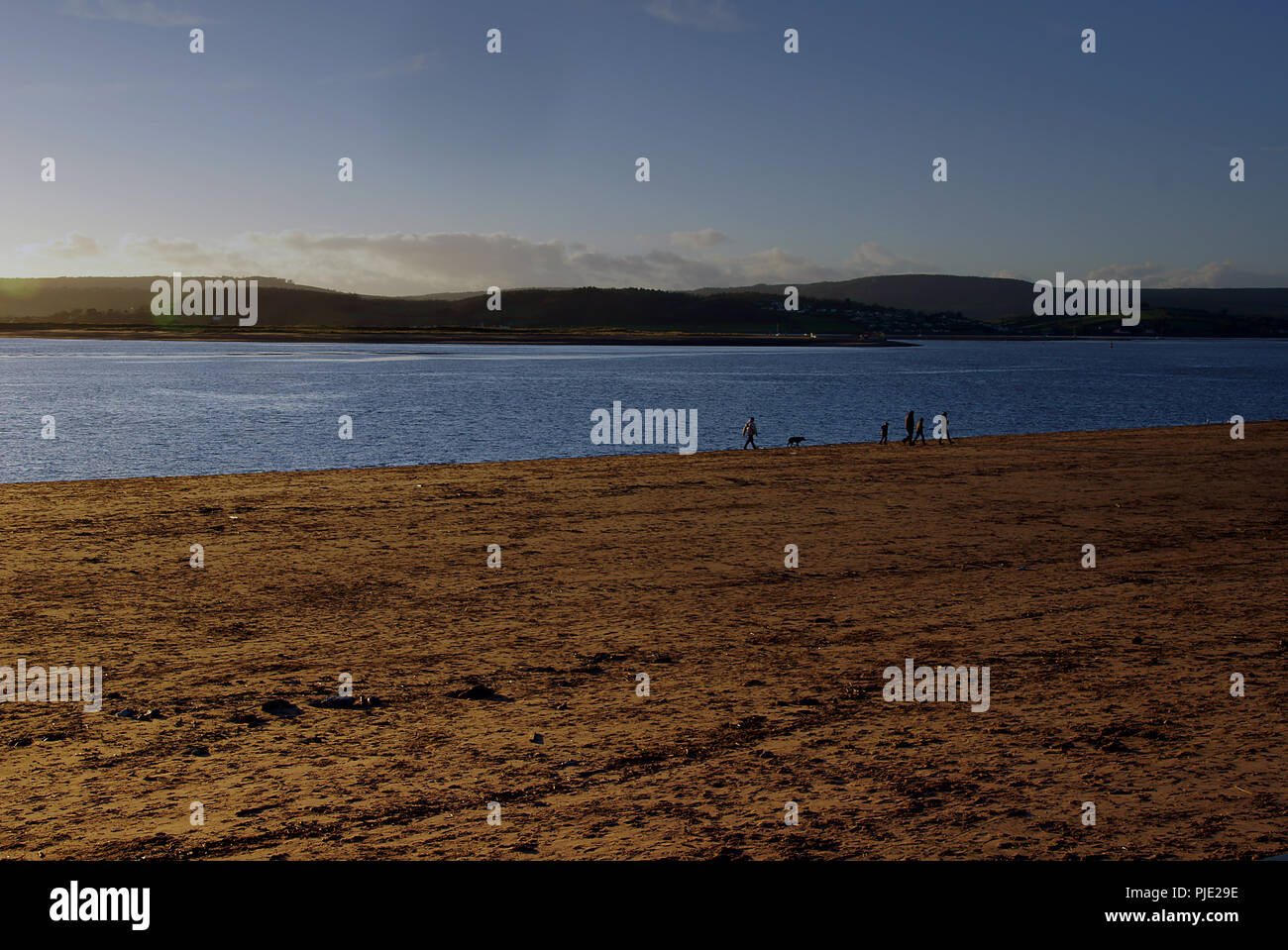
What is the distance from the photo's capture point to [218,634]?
1268cm

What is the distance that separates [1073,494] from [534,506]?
12.9m

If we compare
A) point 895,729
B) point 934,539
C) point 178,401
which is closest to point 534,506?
point 934,539

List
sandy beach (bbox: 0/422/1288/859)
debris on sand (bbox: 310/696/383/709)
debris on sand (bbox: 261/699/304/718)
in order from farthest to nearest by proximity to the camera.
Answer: debris on sand (bbox: 310/696/383/709) → debris on sand (bbox: 261/699/304/718) → sandy beach (bbox: 0/422/1288/859)

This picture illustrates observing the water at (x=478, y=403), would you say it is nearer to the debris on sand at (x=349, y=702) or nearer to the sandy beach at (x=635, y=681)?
the sandy beach at (x=635, y=681)

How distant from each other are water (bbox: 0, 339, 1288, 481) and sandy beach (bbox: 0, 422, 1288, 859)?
2301cm

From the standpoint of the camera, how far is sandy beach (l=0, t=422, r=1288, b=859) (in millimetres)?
7352

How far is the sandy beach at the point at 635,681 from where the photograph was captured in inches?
289

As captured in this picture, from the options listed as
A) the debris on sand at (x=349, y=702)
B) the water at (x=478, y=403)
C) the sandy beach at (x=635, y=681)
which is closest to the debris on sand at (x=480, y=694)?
the sandy beach at (x=635, y=681)

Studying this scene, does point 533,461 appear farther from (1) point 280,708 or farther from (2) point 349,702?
Result: (1) point 280,708

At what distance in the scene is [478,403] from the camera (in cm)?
7312

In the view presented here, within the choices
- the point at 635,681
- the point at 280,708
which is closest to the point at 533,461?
the point at 635,681

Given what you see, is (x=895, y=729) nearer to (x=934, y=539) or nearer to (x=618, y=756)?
(x=618, y=756)

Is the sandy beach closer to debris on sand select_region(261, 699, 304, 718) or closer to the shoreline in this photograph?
debris on sand select_region(261, 699, 304, 718)

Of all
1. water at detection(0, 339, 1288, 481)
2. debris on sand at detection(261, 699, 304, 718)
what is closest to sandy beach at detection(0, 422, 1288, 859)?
debris on sand at detection(261, 699, 304, 718)
